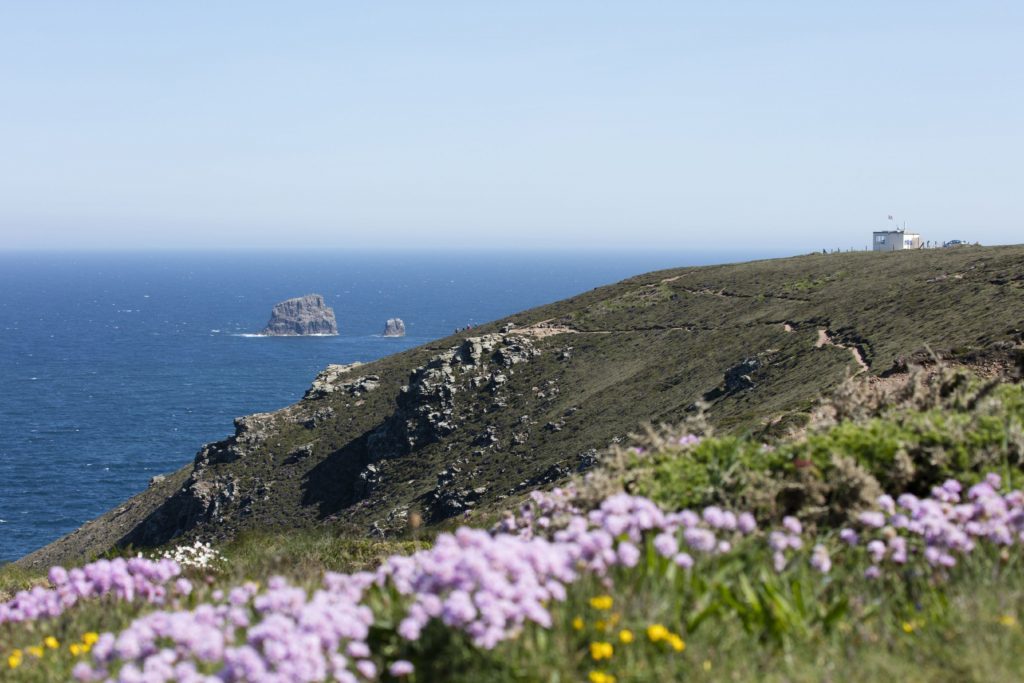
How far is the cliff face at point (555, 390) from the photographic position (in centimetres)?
4284

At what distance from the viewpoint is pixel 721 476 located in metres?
7.70

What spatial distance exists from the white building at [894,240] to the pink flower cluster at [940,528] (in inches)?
3409

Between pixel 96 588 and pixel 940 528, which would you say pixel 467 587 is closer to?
pixel 940 528

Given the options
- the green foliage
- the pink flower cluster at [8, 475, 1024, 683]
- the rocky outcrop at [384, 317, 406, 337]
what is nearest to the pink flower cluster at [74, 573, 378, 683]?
the pink flower cluster at [8, 475, 1024, 683]

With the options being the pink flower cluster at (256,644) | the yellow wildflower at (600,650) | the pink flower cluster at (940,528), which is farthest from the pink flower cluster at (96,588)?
the pink flower cluster at (940,528)

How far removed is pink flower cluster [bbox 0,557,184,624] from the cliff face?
2685 centimetres

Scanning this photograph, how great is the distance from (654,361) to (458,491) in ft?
52.9

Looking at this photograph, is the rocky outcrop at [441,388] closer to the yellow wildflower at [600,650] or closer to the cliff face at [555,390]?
the cliff face at [555,390]

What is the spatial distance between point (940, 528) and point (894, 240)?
88719mm

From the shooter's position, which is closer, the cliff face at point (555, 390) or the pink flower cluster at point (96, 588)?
the pink flower cluster at point (96, 588)

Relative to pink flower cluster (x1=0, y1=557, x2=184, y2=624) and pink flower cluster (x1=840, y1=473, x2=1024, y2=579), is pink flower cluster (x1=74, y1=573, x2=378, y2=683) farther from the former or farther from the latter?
pink flower cluster (x1=840, y1=473, x2=1024, y2=579)

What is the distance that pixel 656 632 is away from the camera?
209 inches

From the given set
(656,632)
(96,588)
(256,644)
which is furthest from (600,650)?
(96,588)

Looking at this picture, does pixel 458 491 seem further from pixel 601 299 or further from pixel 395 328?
pixel 395 328
